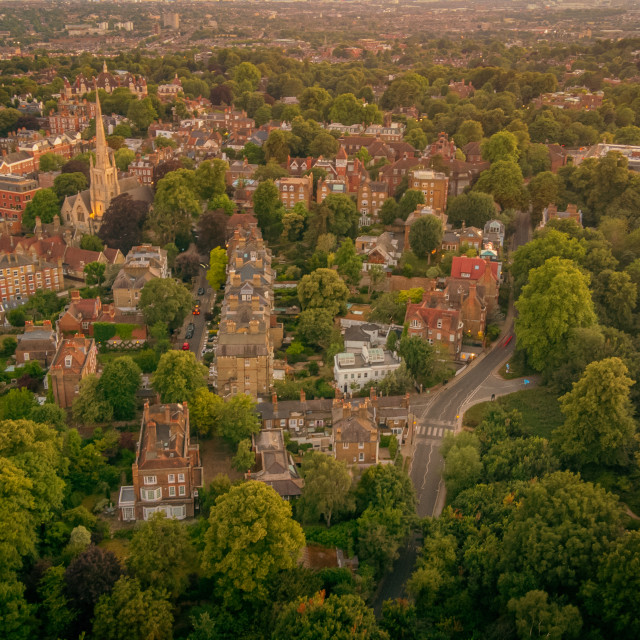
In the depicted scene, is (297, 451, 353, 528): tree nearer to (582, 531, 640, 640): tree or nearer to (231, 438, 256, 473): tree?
(231, 438, 256, 473): tree

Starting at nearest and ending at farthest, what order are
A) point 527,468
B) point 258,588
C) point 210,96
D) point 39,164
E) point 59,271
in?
point 258,588 → point 527,468 → point 59,271 → point 39,164 → point 210,96

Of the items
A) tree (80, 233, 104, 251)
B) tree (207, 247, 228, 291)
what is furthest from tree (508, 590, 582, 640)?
tree (80, 233, 104, 251)

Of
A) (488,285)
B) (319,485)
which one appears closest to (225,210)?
(488,285)

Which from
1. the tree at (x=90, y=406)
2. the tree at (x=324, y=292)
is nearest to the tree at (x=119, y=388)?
the tree at (x=90, y=406)

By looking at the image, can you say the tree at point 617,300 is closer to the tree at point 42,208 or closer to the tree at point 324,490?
the tree at point 324,490

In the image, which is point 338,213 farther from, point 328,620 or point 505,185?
point 328,620

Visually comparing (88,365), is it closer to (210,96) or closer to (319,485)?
(319,485)

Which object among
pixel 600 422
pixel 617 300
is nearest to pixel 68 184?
pixel 617 300
